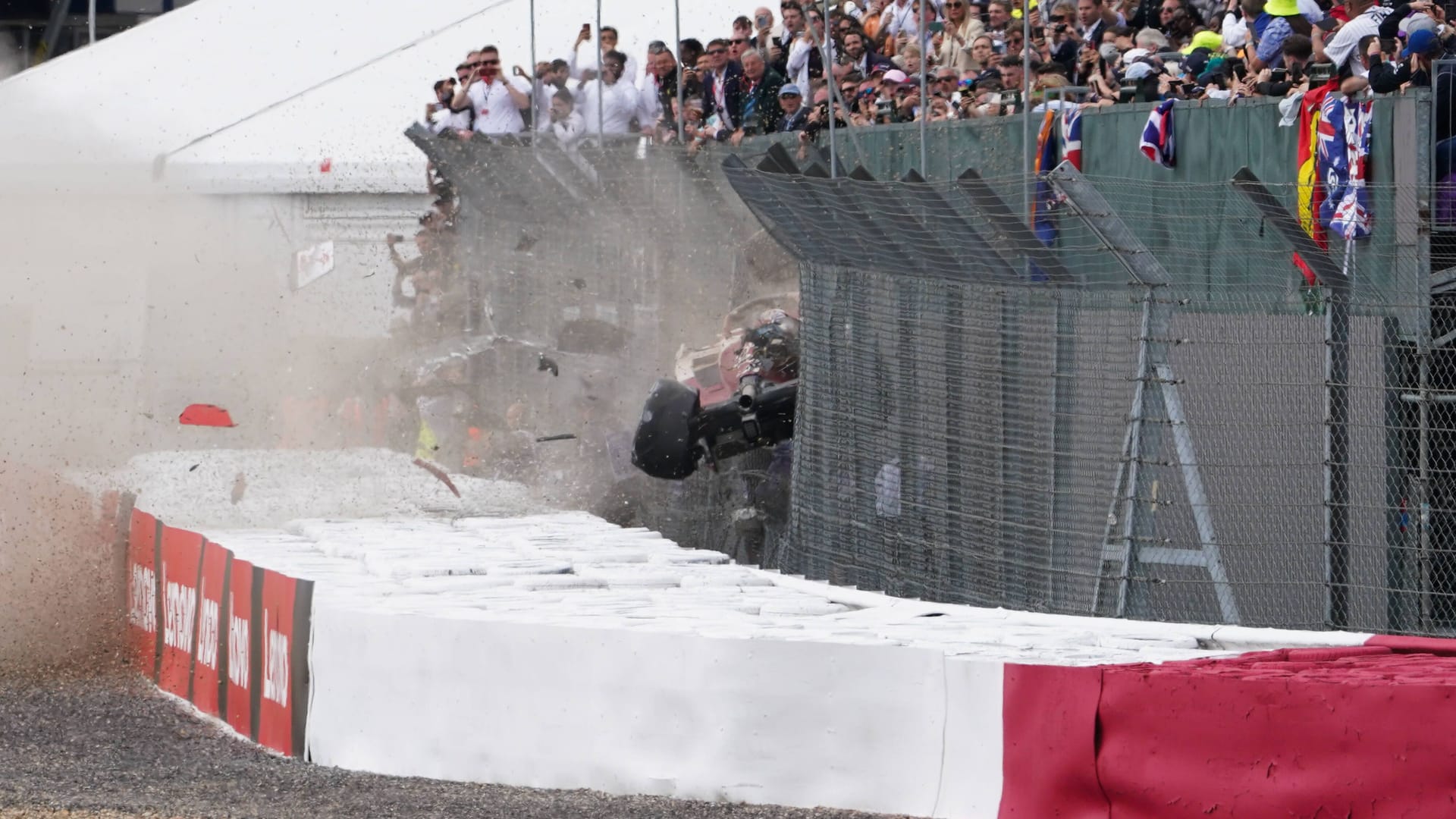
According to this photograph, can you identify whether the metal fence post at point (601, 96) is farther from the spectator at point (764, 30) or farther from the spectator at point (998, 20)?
the spectator at point (998, 20)

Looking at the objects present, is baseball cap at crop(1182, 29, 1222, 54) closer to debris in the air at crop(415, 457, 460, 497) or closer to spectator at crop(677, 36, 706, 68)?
spectator at crop(677, 36, 706, 68)

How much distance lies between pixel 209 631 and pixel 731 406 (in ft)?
13.0

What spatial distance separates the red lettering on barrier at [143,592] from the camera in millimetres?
11531

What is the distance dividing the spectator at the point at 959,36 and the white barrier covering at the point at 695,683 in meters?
5.78

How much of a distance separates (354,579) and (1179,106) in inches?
199

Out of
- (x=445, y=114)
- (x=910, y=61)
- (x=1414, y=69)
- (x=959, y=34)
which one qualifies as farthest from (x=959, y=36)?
(x=445, y=114)

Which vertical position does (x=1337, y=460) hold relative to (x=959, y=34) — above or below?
below

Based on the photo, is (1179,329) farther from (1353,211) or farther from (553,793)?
Result: (553,793)

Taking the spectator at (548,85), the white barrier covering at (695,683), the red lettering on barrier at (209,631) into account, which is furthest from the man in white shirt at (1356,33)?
the spectator at (548,85)

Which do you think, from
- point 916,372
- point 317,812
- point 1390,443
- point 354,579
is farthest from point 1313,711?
point 354,579

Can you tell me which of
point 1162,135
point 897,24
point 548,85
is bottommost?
point 1162,135

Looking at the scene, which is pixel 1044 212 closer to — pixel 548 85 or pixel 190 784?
pixel 190 784

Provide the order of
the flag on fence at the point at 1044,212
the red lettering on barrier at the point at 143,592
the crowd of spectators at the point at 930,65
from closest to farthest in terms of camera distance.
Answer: the flag on fence at the point at 1044,212, the crowd of spectators at the point at 930,65, the red lettering on barrier at the point at 143,592

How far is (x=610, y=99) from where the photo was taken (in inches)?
667
